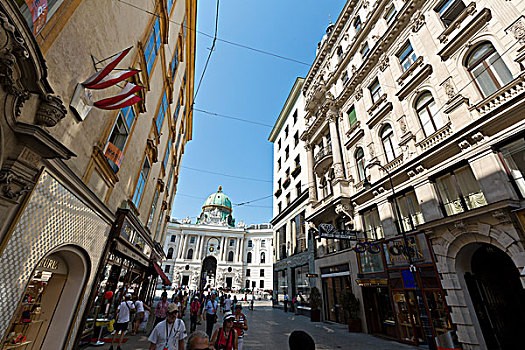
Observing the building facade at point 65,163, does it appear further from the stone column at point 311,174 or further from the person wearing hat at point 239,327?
the stone column at point 311,174

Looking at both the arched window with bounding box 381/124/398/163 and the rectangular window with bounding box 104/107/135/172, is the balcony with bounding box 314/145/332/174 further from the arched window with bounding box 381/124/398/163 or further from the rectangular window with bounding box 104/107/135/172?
the rectangular window with bounding box 104/107/135/172

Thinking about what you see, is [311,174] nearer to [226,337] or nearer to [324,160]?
[324,160]

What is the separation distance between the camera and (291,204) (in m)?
25.7

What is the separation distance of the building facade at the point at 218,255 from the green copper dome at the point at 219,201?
16.0 feet

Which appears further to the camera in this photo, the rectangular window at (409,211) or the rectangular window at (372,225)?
the rectangular window at (372,225)

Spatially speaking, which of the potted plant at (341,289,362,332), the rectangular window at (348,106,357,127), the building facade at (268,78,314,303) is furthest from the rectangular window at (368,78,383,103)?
the potted plant at (341,289,362,332)

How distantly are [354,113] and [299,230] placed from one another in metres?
12.4

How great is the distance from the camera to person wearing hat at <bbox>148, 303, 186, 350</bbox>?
4.57m

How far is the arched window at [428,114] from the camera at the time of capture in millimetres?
11273

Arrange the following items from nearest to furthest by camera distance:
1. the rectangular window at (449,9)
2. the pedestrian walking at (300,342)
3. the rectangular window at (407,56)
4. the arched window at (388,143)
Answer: the pedestrian walking at (300,342)
the rectangular window at (449,9)
the arched window at (388,143)
the rectangular window at (407,56)

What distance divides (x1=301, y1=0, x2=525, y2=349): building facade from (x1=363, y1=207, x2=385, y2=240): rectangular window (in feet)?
0.24

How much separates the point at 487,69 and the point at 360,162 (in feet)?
26.5

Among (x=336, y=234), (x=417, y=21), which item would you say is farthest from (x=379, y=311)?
(x=417, y=21)

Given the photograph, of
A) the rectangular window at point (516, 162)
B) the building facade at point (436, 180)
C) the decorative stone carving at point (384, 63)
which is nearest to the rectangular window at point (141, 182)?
the building facade at point (436, 180)
